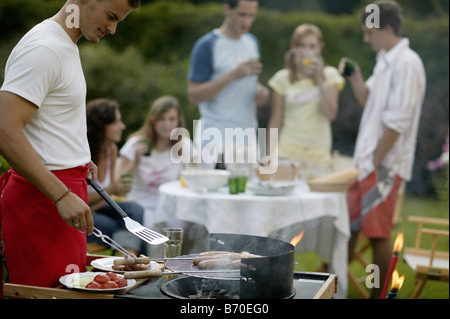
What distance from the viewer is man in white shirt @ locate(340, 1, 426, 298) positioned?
3670 millimetres

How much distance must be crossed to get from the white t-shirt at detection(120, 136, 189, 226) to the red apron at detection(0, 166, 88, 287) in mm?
2240

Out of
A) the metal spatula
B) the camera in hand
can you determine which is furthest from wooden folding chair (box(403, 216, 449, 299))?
the metal spatula

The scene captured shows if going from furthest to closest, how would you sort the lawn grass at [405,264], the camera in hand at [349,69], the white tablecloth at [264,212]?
the lawn grass at [405,264] → the camera in hand at [349,69] → the white tablecloth at [264,212]

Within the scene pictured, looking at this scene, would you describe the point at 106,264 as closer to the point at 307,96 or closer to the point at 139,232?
the point at 139,232

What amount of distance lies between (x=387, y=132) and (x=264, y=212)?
42.1 inches

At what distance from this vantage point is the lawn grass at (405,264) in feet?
13.6

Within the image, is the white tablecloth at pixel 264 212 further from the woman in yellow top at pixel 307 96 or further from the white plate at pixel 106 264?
the white plate at pixel 106 264

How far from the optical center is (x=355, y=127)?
8219 millimetres

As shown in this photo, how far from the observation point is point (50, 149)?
1672 mm

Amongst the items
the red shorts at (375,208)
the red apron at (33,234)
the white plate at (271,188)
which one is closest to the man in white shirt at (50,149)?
the red apron at (33,234)

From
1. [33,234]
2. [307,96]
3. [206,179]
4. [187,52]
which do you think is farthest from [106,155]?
[187,52]

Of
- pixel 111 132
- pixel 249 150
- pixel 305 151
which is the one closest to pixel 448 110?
pixel 305 151

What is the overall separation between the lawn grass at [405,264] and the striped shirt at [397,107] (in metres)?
0.80
